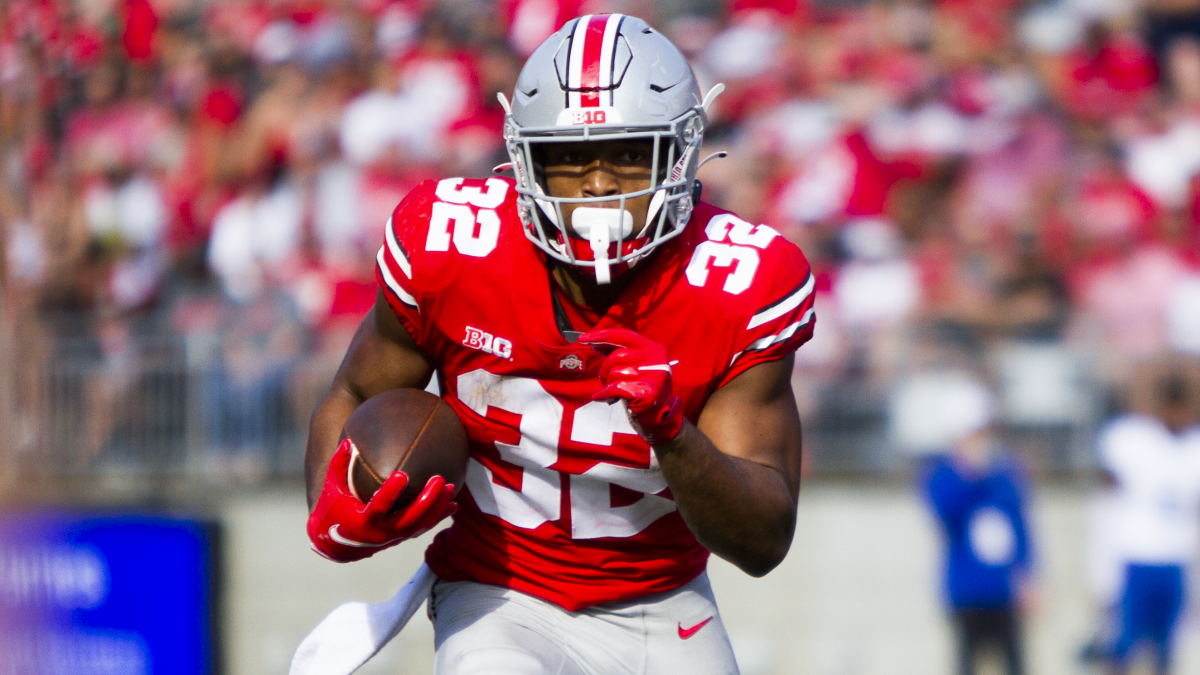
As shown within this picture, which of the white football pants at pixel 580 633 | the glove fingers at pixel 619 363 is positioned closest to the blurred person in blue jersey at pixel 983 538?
the white football pants at pixel 580 633

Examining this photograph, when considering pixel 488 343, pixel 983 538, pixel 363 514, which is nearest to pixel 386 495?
pixel 363 514

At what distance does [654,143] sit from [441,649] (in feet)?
3.70

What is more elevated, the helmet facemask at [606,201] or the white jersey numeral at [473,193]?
the helmet facemask at [606,201]

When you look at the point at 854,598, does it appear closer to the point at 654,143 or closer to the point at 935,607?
the point at 935,607

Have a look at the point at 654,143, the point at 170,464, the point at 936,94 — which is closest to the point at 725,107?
the point at 936,94

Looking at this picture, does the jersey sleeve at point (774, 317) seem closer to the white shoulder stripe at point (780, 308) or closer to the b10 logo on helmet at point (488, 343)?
the white shoulder stripe at point (780, 308)

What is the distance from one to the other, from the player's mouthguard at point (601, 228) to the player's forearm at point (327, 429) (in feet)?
2.13

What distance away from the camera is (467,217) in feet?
9.43

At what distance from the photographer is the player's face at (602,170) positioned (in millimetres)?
2740

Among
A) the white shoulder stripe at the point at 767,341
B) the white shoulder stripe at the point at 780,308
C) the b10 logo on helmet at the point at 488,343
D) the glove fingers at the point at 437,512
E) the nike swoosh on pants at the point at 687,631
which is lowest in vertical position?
the nike swoosh on pants at the point at 687,631

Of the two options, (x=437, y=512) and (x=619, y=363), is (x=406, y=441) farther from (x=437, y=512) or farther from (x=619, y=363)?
(x=619, y=363)

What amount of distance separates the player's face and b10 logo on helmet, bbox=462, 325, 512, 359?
1.01ft

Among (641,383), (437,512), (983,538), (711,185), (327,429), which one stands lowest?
(983,538)

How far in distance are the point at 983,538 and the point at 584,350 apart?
4.10 m
